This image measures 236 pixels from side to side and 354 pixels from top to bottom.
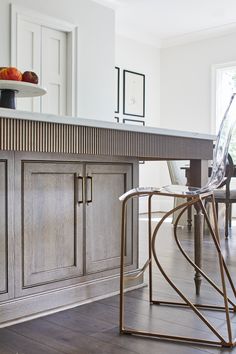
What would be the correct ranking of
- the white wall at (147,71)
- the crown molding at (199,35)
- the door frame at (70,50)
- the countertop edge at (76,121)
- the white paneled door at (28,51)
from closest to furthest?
the countertop edge at (76,121)
the white paneled door at (28,51)
the door frame at (70,50)
the crown molding at (199,35)
the white wall at (147,71)

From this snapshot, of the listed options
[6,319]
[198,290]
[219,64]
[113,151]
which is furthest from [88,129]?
[219,64]

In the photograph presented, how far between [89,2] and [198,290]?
4294 mm

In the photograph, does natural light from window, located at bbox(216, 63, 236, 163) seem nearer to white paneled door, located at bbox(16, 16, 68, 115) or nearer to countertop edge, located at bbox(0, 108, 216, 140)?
white paneled door, located at bbox(16, 16, 68, 115)

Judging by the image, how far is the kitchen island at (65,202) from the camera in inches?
71.9

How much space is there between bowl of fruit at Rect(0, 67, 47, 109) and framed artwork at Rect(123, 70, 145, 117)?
4859 millimetres

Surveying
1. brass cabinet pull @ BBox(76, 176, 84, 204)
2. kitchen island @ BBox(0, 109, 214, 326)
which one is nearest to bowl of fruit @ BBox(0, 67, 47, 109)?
kitchen island @ BBox(0, 109, 214, 326)

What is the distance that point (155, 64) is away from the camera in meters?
7.54

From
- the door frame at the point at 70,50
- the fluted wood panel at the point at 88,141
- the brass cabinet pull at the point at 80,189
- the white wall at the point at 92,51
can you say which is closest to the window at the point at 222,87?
the white wall at the point at 92,51

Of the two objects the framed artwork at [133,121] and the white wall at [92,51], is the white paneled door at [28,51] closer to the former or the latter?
the white wall at [92,51]

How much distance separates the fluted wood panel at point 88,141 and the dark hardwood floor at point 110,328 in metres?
0.73

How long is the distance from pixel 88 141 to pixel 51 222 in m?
0.44

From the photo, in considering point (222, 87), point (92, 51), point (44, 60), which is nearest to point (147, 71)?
point (222, 87)

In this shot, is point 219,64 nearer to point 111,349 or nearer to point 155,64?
point 155,64

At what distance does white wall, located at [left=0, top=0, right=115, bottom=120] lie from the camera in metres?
5.31
